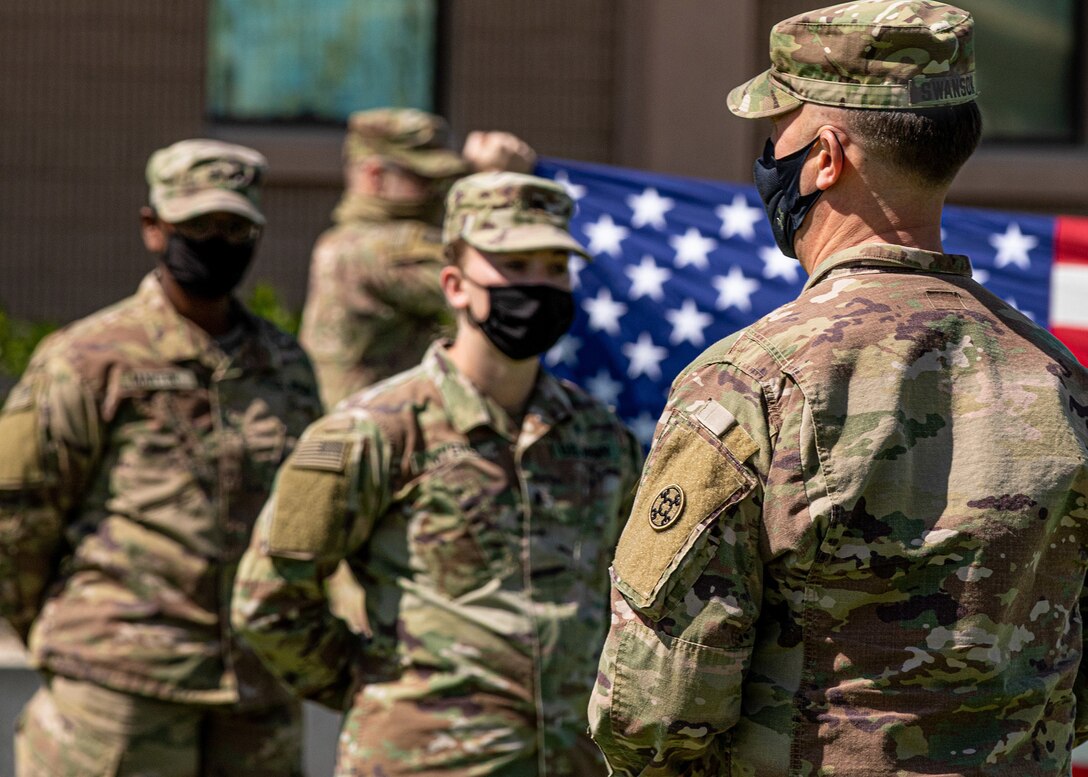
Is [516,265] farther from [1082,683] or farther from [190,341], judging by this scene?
[1082,683]

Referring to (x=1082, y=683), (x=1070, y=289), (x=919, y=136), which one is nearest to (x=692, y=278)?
(x=1070, y=289)

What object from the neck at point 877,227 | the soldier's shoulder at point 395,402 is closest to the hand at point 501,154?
the soldier's shoulder at point 395,402

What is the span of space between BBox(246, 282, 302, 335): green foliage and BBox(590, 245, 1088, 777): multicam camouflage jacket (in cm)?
583

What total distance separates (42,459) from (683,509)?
2778 millimetres

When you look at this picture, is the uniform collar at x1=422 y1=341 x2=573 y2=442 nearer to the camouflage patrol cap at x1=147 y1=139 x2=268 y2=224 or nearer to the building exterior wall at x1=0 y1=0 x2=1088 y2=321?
the camouflage patrol cap at x1=147 y1=139 x2=268 y2=224

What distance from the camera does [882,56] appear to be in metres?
2.40

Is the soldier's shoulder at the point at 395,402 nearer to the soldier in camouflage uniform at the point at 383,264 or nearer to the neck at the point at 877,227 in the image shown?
the neck at the point at 877,227

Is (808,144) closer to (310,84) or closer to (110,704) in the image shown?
(110,704)

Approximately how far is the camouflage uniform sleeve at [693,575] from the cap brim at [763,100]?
39 centimetres

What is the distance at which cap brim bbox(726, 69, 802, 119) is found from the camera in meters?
2.51

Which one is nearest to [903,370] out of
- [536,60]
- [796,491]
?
[796,491]

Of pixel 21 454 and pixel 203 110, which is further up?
pixel 203 110

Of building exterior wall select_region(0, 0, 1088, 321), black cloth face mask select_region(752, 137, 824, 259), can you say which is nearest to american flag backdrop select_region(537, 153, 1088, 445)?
black cloth face mask select_region(752, 137, 824, 259)

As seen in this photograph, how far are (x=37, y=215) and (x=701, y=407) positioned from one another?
731 cm
